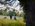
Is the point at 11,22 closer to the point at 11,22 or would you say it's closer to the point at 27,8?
the point at 11,22

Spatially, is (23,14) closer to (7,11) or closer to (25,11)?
(25,11)

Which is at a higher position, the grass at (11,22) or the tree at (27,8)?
the tree at (27,8)

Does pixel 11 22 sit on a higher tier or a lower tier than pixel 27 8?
lower

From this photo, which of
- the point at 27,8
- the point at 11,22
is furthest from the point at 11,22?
the point at 27,8

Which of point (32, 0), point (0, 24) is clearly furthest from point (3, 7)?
point (32, 0)

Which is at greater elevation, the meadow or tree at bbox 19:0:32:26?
tree at bbox 19:0:32:26

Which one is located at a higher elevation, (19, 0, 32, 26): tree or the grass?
(19, 0, 32, 26): tree

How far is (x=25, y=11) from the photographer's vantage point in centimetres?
98

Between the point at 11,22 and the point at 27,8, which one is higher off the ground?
the point at 27,8

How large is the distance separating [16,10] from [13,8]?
4cm

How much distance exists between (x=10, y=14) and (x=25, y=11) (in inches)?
7.3

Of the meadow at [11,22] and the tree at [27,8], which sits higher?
the tree at [27,8]

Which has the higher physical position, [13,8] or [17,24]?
[13,8]

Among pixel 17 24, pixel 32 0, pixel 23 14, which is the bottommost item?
pixel 17 24
